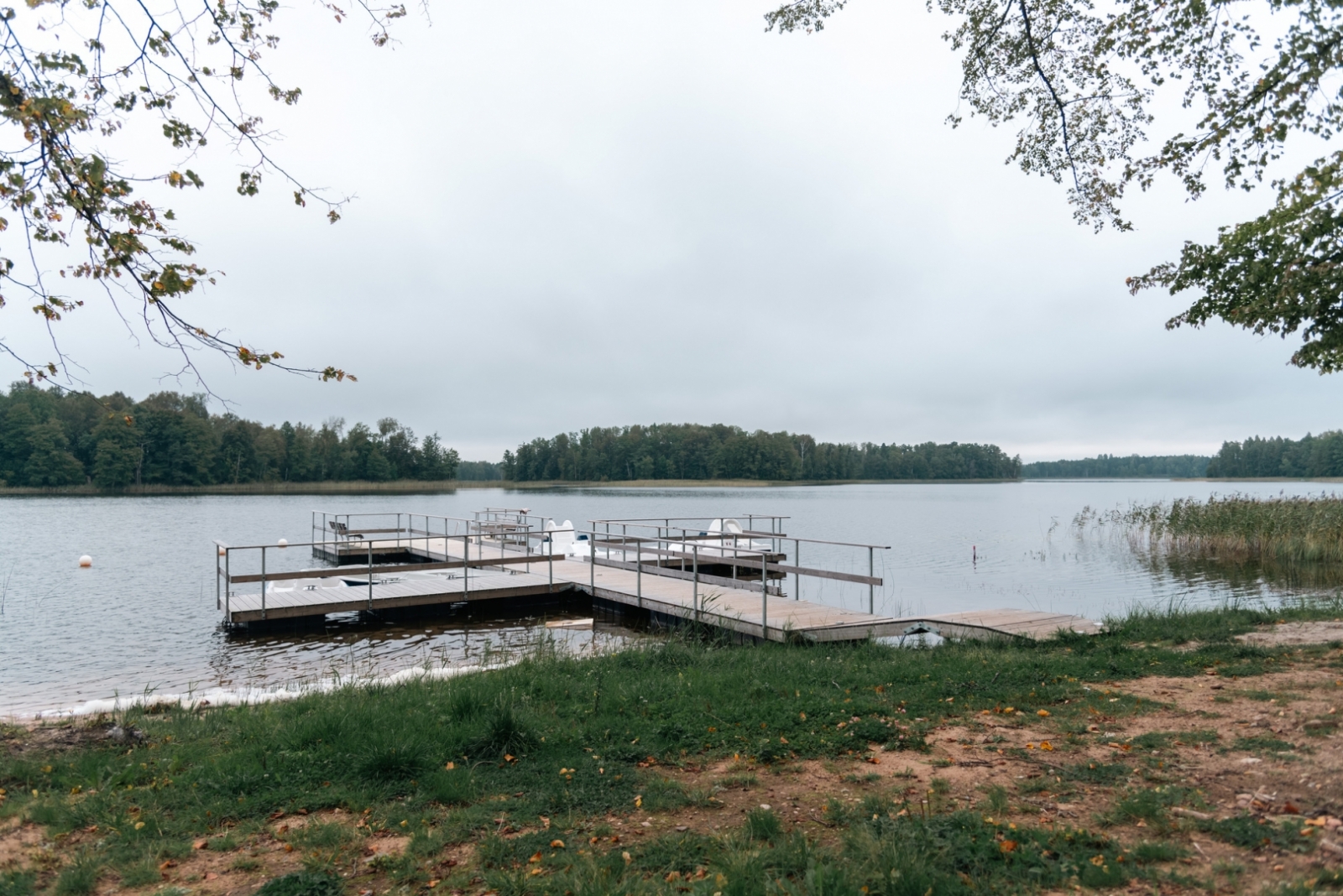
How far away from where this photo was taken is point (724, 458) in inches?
4631

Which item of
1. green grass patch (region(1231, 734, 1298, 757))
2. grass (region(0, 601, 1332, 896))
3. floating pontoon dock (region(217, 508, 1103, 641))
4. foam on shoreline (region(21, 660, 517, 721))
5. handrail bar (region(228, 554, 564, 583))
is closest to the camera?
grass (region(0, 601, 1332, 896))

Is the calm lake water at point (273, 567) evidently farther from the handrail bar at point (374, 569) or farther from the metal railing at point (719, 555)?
the metal railing at point (719, 555)

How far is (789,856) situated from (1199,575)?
21.9 metres

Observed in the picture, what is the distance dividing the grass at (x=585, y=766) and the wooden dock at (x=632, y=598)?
1963 mm

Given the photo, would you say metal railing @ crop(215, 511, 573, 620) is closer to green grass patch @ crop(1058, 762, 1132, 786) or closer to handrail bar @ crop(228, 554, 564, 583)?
handrail bar @ crop(228, 554, 564, 583)

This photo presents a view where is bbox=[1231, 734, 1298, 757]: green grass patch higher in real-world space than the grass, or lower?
higher

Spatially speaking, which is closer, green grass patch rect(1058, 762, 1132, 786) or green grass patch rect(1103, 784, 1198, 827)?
green grass patch rect(1103, 784, 1198, 827)

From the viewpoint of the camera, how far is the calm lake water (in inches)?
460

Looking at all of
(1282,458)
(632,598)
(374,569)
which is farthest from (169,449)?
(1282,458)

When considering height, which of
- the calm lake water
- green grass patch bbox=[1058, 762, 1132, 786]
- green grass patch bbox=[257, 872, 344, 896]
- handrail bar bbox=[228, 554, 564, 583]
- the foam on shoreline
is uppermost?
green grass patch bbox=[1058, 762, 1132, 786]

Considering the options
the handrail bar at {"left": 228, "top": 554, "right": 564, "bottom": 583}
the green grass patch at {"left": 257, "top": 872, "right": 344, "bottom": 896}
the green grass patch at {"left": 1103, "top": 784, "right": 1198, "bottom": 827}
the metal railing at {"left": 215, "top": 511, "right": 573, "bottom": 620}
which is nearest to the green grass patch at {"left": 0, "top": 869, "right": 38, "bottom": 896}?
the green grass patch at {"left": 257, "top": 872, "right": 344, "bottom": 896}

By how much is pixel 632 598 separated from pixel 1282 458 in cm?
10995

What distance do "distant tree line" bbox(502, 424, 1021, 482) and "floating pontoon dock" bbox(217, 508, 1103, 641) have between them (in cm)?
9178

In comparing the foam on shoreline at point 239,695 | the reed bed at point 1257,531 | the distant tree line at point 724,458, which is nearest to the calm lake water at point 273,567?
the foam on shoreline at point 239,695
